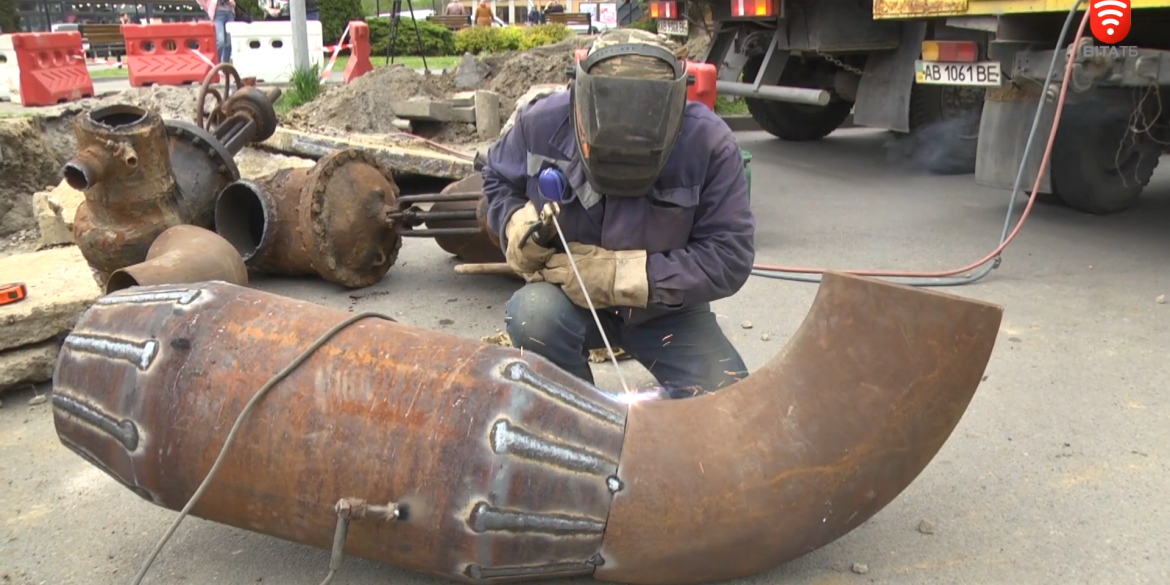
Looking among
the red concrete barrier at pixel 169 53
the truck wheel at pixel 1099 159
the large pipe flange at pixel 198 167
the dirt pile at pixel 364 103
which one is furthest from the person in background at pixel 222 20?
the truck wheel at pixel 1099 159

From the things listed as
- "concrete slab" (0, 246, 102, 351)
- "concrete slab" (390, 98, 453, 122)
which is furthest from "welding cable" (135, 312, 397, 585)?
"concrete slab" (390, 98, 453, 122)

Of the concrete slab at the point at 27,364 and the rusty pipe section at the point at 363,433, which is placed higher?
the rusty pipe section at the point at 363,433

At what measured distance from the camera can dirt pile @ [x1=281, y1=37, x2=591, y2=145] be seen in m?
8.69

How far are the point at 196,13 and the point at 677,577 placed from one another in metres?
26.1

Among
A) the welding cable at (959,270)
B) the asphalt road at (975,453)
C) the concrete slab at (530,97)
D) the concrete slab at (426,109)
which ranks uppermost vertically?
the concrete slab at (530,97)

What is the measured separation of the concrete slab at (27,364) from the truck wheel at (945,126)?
647cm

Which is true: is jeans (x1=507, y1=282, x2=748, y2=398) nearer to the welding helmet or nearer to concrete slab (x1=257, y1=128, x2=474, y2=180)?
the welding helmet

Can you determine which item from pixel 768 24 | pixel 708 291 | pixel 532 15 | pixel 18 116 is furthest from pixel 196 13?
pixel 708 291

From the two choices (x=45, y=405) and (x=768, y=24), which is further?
(x=768, y=24)

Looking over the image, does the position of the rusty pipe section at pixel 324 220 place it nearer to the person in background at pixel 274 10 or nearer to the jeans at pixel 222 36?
the jeans at pixel 222 36

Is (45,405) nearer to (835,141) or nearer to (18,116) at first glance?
(18,116)

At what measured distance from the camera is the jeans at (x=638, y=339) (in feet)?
9.47

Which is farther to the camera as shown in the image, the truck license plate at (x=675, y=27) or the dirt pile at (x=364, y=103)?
the dirt pile at (x=364, y=103)

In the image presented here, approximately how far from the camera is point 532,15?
3719cm
